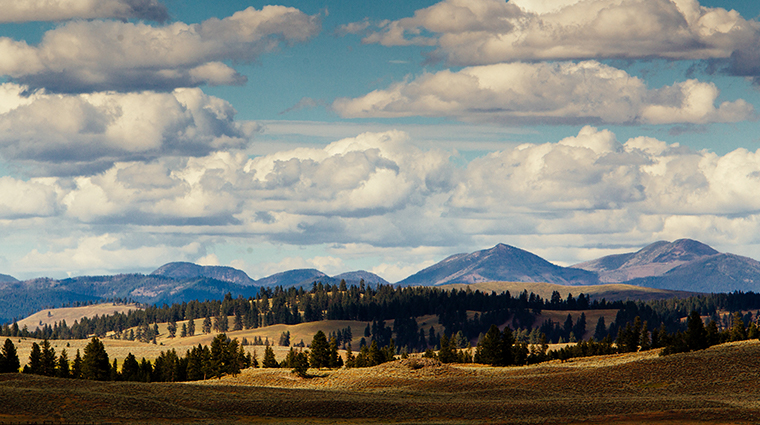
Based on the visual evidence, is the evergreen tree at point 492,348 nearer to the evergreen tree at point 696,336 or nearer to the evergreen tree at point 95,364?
the evergreen tree at point 696,336

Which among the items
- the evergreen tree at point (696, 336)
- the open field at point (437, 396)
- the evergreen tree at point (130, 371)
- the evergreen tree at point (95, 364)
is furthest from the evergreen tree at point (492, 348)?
the evergreen tree at point (95, 364)

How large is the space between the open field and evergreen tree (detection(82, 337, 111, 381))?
33.7 metres

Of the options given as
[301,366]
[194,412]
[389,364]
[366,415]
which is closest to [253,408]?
[194,412]

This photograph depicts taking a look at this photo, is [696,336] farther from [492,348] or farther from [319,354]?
[319,354]

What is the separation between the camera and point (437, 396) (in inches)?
4031

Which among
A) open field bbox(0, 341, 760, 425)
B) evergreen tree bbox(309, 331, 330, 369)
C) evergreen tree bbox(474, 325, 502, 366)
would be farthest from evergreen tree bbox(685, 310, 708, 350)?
evergreen tree bbox(309, 331, 330, 369)

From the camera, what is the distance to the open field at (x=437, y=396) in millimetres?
80125

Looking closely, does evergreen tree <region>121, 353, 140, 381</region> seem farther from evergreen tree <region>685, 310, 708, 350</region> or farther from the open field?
evergreen tree <region>685, 310, 708, 350</region>

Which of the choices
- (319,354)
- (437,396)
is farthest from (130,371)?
(437,396)

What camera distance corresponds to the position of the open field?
263ft

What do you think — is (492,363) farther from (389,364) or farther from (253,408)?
(253,408)

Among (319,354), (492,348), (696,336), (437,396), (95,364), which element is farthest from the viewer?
(319,354)

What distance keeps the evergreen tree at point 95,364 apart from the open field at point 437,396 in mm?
33694

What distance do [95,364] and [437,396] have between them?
73.2m
